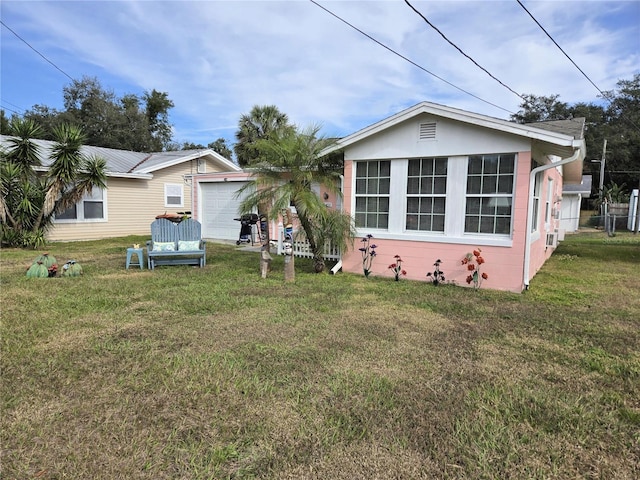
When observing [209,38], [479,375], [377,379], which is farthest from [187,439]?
[209,38]

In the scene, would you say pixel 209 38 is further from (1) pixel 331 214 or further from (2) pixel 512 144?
(2) pixel 512 144

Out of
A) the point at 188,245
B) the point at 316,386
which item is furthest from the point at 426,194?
the point at 188,245

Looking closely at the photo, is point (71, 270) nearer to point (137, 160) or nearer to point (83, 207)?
point (83, 207)

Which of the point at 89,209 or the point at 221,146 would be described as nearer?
the point at 89,209

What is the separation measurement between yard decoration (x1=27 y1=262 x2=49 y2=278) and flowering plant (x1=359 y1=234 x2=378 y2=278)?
5978 mm

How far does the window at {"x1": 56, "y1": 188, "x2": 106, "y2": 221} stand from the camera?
1325 cm

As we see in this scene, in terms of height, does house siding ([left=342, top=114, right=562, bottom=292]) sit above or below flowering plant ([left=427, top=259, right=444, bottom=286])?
above

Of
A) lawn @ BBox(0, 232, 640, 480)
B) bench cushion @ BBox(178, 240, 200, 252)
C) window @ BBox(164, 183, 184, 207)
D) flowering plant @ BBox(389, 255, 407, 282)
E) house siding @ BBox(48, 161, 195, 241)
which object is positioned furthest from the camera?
window @ BBox(164, 183, 184, 207)

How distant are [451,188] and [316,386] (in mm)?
4869

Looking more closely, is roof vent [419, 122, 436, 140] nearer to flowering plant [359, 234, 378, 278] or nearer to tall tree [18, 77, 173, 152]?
flowering plant [359, 234, 378, 278]

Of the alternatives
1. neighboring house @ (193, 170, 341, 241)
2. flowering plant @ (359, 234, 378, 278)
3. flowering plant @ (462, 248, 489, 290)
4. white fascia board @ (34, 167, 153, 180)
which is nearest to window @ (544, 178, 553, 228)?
flowering plant @ (462, 248, 489, 290)

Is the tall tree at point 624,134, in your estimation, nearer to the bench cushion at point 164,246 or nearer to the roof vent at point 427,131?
the roof vent at point 427,131

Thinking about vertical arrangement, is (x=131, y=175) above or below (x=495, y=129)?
below

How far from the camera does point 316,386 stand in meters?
3.07
